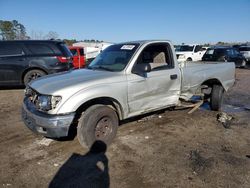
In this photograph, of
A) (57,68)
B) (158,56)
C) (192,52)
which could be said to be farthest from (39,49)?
(192,52)

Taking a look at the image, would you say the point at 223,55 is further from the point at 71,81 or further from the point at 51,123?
the point at 51,123

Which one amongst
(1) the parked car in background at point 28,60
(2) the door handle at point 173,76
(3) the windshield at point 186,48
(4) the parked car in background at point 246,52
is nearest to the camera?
(2) the door handle at point 173,76

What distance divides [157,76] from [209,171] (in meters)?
2.17

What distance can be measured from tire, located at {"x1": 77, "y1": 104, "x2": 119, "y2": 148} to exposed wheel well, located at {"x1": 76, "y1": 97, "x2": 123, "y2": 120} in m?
0.12

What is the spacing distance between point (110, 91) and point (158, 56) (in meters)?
1.88

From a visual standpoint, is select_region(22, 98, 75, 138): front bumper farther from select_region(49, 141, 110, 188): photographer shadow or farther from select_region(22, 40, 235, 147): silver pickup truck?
select_region(49, 141, 110, 188): photographer shadow

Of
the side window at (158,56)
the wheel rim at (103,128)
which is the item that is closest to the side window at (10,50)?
the side window at (158,56)

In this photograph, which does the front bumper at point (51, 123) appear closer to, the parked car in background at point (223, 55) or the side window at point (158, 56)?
the side window at point (158, 56)

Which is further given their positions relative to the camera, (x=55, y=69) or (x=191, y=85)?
(x=55, y=69)

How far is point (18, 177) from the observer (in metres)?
3.89

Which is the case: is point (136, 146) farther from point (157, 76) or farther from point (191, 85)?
point (191, 85)

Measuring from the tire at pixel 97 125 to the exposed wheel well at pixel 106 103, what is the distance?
0.12 meters

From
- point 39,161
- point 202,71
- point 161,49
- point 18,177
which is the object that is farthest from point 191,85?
point 18,177

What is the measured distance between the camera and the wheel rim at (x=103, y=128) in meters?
4.71
